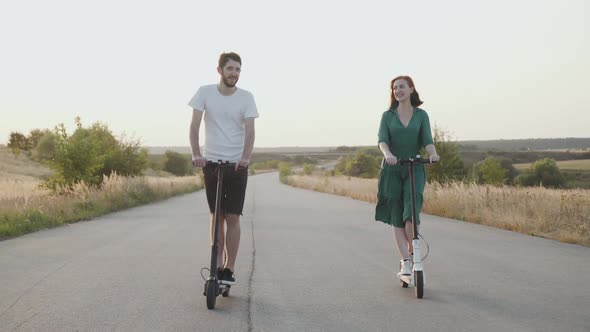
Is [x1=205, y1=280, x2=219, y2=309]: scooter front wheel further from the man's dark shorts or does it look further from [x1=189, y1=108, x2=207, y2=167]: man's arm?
[x1=189, y1=108, x2=207, y2=167]: man's arm

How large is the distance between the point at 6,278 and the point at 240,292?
2757mm

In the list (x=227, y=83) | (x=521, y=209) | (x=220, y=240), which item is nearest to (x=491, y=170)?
(x=521, y=209)

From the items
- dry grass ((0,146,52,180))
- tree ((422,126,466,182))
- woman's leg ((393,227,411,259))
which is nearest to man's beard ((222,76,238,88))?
woman's leg ((393,227,411,259))

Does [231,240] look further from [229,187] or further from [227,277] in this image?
[229,187]

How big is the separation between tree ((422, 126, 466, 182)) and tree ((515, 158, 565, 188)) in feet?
87.6

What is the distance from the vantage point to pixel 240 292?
5.79 meters

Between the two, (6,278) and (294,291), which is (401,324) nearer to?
(294,291)

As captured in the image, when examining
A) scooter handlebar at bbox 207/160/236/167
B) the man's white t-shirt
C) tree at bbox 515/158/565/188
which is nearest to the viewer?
scooter handlebar at bbox 207/160/236/167

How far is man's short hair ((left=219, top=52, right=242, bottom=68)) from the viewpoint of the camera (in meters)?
5.21

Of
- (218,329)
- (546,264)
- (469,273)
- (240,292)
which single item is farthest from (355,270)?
(218,329)

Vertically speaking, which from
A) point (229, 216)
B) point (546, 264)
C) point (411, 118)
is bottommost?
point (546, 264)

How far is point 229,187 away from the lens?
5.36 m

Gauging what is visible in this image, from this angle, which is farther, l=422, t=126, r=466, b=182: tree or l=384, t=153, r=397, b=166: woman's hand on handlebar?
l=422, t=126, r=466, b=182: tree

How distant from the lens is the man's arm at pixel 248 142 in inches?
206
